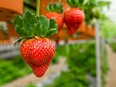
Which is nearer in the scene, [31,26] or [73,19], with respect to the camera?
[31,26]

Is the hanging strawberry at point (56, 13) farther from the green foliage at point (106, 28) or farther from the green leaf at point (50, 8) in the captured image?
the green foliage at point (106, 28)

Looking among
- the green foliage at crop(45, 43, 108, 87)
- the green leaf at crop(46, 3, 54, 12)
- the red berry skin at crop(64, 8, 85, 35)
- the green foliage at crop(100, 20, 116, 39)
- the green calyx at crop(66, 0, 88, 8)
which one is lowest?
the green foliage at crop(100, 20, 116, 39)

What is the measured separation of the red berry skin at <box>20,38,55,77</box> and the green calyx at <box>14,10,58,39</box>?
13 mm

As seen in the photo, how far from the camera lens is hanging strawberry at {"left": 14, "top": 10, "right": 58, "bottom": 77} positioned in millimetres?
500

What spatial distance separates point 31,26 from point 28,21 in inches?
0.5

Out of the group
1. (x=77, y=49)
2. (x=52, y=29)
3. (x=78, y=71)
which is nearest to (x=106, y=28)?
(x=77, y=49)

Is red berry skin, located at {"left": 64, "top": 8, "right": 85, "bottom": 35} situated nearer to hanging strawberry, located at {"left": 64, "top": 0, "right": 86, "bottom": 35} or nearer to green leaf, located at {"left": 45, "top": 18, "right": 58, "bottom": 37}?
hanging strawberry, located at {"left": 64, "top": 0, "right": 86, "bottom": 35}

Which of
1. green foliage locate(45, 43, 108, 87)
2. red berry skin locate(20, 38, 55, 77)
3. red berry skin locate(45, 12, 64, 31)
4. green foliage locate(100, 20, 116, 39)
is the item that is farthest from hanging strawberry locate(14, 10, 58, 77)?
green foliage locate(100, 20, 116, 39)

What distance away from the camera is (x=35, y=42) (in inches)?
19.9

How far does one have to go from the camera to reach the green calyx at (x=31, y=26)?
0.51 m

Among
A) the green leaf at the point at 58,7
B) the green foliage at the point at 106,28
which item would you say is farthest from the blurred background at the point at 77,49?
the green foliage at the point at 106,28

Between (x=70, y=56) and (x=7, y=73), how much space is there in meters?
1.63

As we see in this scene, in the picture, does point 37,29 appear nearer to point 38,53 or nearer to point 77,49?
point 38,53

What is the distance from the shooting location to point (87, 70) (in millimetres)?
3768
